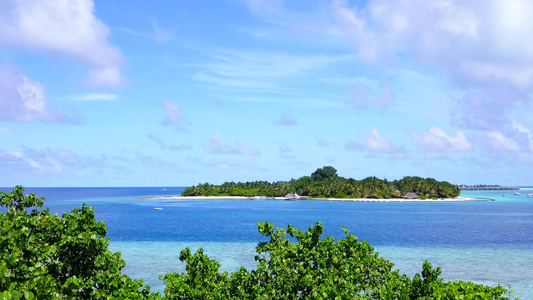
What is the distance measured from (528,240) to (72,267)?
78.5 meters

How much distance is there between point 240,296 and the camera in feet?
49.8

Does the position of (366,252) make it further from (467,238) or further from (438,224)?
(438,224)

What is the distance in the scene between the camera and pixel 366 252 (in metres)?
17.0

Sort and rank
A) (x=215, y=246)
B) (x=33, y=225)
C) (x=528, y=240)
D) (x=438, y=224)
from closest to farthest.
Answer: (x=33, y=225) < (x=215, y=246) < (x=528, y=240) < (x=438, y=224)

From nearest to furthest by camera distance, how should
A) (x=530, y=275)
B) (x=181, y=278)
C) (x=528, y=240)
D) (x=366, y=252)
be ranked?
(x=181, y=278), (x=366, y=252), (x=530, y=275), (x=528, y=240)

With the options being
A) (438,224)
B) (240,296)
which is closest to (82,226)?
Answer: (240,296)

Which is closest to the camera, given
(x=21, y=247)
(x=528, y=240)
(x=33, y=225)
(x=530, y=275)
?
(x=21, y=247)

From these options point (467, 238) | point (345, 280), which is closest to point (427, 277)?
point (345, 280)

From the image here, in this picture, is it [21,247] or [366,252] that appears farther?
[366,252]

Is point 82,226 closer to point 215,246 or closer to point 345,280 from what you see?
point 345,280

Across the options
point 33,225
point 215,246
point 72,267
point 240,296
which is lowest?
point 215,246

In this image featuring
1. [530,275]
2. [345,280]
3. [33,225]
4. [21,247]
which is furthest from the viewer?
[530,275]

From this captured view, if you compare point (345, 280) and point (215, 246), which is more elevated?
point (345, 280)

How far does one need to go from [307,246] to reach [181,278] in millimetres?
4521
